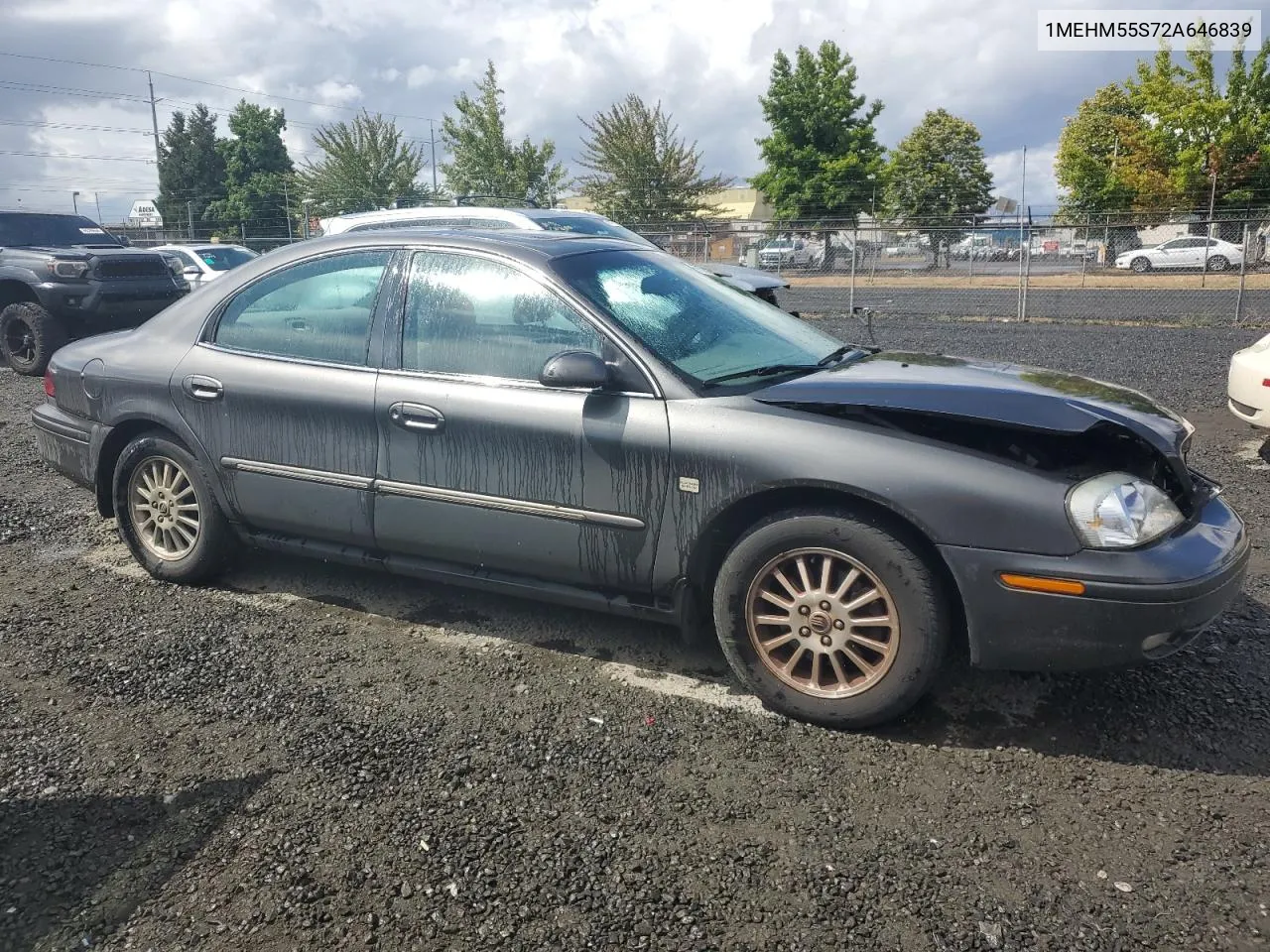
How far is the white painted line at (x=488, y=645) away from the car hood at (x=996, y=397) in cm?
104

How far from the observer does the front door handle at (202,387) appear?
4.10m

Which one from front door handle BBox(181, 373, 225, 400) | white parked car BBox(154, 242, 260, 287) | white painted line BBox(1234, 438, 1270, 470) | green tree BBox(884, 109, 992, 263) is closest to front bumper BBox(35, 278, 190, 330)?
white parked car BBox(154, 242, 260, 287)

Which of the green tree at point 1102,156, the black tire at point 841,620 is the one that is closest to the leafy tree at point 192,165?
the green tree at point 1102,156

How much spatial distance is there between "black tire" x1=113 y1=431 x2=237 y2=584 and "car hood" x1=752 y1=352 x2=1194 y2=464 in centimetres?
→ 249

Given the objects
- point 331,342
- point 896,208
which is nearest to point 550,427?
point 331,342

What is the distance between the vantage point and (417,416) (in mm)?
3646

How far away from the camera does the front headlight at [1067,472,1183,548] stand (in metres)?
2.76

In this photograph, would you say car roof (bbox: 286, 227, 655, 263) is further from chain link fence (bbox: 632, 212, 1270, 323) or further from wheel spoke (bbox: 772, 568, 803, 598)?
chain link fence (bbox: 632, 212, 1270, 323)

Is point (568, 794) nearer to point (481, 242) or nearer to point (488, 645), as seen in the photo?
point (488, 645)

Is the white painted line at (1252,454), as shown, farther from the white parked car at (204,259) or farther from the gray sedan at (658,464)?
the white parked car at (204,259)

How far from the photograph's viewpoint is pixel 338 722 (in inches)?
126

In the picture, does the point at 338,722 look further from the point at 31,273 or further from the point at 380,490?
the point at 31,273

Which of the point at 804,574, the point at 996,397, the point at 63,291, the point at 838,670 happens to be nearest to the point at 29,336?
the point at 63,291

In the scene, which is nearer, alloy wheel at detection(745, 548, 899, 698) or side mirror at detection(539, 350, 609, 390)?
alloy wheel at detection(745, 548, 899, 698)
